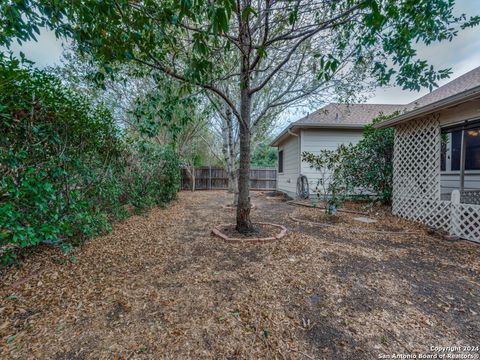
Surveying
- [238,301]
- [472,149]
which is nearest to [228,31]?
[238,301]

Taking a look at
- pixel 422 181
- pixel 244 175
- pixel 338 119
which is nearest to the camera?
pixel 244 175

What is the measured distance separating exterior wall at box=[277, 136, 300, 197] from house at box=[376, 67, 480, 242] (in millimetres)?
3462

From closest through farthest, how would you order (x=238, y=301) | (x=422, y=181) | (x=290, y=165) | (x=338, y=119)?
1. (x=238, y=301)
2. (x=422, y=181)
3. (x=338, y=119)
4. (x=290, y=165)

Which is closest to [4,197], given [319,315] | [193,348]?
[193,348]

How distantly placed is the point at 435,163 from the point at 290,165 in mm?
5411

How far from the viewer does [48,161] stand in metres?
2.38

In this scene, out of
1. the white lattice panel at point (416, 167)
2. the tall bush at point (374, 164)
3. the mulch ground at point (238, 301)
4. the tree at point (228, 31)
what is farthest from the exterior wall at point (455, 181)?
the tree at point (228, 31)

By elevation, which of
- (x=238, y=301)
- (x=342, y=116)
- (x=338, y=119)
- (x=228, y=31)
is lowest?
(x=238, y=301)

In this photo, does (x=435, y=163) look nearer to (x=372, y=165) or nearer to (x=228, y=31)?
(x=372, y=165)

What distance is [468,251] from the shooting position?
11.0ft

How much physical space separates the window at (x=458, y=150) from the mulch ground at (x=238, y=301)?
4.51 m

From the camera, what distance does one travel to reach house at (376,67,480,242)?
3.91 m

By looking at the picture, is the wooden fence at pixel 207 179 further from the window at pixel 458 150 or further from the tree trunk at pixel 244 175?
the tree trunk at pixel 244 175

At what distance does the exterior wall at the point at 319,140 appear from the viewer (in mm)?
8008
